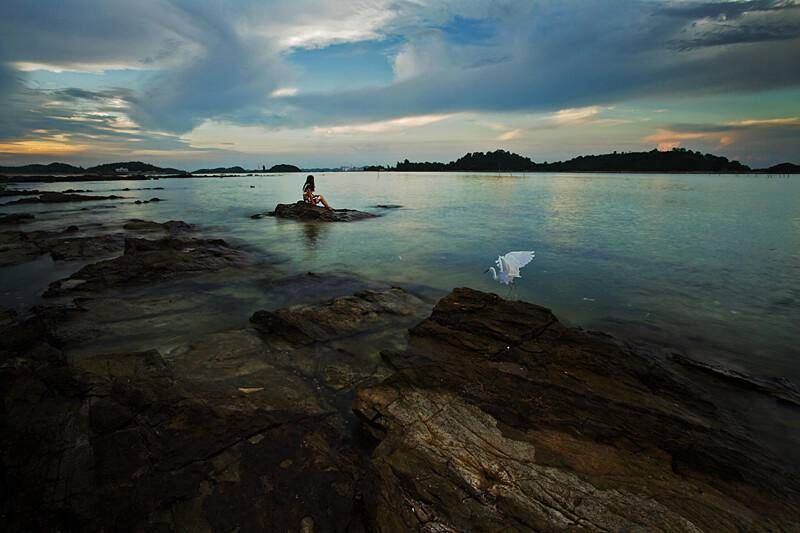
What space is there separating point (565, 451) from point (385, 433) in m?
A: 2.28

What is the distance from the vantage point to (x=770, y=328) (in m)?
9.64

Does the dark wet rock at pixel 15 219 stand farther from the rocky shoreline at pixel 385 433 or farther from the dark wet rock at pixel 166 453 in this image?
the dark wet rock at pixel 166 453

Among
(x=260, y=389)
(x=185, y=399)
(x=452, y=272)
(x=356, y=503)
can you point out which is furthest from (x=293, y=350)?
(x=452, y=272)

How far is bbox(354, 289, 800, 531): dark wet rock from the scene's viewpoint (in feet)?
12.1

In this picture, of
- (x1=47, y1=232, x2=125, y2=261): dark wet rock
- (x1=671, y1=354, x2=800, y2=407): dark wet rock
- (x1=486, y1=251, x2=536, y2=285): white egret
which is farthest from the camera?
(x1=47, y1=232, x2=125, y2=261): dark wet rock

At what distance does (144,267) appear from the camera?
13.0 meters

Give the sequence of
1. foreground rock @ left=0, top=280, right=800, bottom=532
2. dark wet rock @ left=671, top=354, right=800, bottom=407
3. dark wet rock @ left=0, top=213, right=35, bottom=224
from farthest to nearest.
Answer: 1. dark wet rock @ left=0, top=213, right=35, bottom=224
2. dark wet rock @ left=671, top=354, right=800, bottom=407
3. foreground rock @ left=0, top=280, right=800, bottom=532

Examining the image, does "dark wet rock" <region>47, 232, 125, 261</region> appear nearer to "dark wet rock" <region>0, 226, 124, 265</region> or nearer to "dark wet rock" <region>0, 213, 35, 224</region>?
"dark wet rock" <region>0, 226, 124, 265</region>

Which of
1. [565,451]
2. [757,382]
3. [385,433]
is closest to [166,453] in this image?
[385,433]

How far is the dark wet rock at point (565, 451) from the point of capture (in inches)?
145

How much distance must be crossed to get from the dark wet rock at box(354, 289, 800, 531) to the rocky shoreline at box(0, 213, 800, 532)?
0.02m

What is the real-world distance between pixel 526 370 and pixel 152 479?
548cm

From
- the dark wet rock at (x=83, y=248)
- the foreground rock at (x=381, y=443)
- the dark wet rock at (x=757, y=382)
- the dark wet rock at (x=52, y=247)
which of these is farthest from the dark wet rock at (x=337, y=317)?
the dark wet rock at (x=52, y=247)

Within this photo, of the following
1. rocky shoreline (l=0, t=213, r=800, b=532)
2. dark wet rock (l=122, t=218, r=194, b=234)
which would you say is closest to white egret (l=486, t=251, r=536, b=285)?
rocky shoreline (l=0, t=213, r=800, b=532)
